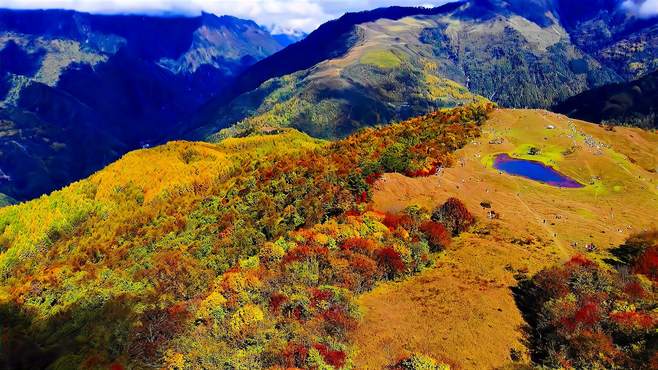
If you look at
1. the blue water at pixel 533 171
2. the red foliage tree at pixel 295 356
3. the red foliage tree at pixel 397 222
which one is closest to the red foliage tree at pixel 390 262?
the red foliage tree at pixel 397 222

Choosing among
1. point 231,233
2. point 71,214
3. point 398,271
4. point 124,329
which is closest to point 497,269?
point 398,271

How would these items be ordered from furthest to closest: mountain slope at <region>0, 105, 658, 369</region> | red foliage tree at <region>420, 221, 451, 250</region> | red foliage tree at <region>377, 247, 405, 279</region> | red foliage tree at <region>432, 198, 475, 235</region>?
1. red foliage tree at <region>432, 198, 475, 235</region>
2. red foliage tree at <region>420, 221, 451, 250</region>
3. red foliage tree at <region>377, 247, 405, 279</region>
4. mountain slope at <region>0, 105, 658, 369</region>

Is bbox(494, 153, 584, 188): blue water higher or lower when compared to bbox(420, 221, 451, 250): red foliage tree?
lower

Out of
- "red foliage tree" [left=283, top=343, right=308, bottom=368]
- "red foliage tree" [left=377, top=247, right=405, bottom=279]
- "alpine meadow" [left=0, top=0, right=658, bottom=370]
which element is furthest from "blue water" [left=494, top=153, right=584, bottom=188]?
"red foliage tree" [left=283, top=343, right=308, bottom=368]

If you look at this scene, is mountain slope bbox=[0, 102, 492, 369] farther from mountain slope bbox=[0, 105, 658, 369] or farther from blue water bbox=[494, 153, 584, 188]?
blue water bbox=[494, 153, 584, 188]

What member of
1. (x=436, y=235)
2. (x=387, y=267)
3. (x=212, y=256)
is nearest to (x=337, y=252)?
(x=387, y=267)

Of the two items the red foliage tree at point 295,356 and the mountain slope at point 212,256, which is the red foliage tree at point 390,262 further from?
the red foliage tree at point 295,356

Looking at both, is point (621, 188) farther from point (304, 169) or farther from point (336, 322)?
point (336, 322)
